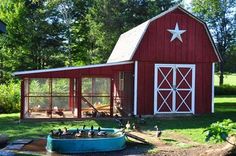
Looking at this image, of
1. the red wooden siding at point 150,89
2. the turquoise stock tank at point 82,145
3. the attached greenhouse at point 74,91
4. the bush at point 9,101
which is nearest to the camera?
the turquoise stock tank at point 82,145

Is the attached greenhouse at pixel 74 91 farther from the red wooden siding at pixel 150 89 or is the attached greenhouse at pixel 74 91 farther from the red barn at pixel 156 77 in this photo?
the red wooden siding at pixel 150 89

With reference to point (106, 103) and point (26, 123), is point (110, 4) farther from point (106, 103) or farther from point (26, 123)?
point (26, 123)

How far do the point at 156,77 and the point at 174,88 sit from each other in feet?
3.51

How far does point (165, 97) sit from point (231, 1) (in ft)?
101

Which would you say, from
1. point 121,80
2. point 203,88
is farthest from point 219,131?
point 121,80

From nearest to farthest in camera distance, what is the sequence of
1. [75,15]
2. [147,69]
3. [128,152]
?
[128,152]
[147,69]
[75,15]

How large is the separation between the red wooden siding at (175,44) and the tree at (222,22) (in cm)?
2748

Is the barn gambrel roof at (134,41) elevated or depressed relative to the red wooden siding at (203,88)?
elevated

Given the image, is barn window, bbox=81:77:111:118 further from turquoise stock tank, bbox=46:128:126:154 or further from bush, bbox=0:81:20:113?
turquoise stock tank, bbox=46:128:126:154

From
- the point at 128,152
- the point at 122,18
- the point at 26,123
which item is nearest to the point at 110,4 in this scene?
the point at 122,18

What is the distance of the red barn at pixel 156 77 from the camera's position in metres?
20.8

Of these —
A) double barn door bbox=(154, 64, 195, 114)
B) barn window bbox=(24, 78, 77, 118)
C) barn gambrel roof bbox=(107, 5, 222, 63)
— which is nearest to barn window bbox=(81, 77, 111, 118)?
barn window bbox=(24, 78, 77, 118)

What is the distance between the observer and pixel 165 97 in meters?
21.2

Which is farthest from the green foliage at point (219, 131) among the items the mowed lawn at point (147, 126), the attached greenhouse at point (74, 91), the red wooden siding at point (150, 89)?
the red wooden siding at point (150, 89)
